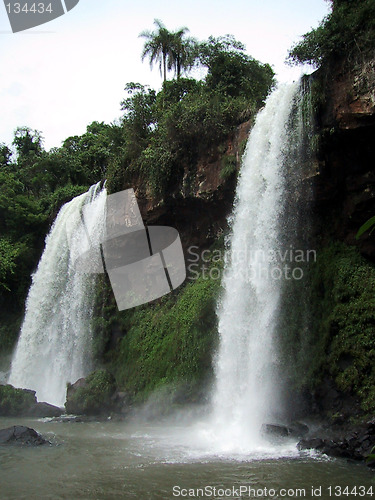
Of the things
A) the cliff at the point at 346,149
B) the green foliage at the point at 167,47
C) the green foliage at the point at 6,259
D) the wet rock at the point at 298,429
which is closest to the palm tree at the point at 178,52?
the green foliage at the point at 167,47

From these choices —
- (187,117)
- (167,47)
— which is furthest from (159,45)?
(187,117)

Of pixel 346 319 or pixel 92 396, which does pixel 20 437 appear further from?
pixel 346 319

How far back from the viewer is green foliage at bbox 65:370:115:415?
13.2m

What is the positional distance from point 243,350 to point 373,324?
10.1ft

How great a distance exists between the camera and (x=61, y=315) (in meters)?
17.8

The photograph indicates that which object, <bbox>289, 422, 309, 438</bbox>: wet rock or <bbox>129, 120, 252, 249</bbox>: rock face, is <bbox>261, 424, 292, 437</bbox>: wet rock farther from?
<bbox>129, 120, 252, 249</bbox>: rock face

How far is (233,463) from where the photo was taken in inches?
303

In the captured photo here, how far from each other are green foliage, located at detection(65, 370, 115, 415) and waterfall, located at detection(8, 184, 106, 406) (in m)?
2.70

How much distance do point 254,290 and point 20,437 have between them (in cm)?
625

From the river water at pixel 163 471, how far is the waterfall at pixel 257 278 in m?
1.42

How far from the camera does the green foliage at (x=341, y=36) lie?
10898 mm

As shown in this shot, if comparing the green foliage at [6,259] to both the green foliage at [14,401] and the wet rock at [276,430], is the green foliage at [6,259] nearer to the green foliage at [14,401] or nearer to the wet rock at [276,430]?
the green foliage at [14,401]

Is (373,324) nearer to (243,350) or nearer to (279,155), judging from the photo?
(243,350)

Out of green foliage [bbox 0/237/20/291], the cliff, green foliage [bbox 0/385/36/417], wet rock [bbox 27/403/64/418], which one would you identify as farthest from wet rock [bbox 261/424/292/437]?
green foliage [bbox 0/237/20/291]
